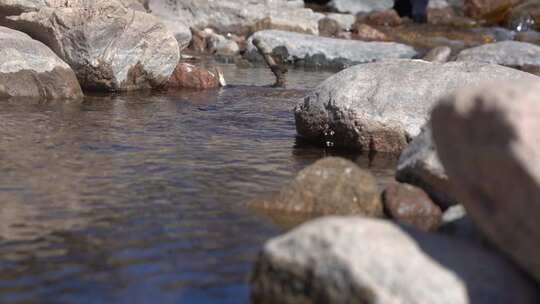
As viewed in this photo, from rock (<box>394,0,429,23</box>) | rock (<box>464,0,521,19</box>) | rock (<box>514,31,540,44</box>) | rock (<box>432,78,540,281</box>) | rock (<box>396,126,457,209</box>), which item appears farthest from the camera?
rock (<box>394,0,429,23</box>)

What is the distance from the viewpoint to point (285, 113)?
13570 millimetres

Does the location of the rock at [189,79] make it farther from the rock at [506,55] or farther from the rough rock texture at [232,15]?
the rough rock texture at [232,15]

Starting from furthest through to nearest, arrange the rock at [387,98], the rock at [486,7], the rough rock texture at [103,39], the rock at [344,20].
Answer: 1. the rock at [486,7]
2. the rock at [344,20]
3. the rough rock texture at [103,39]
4. the rock at [387,98]

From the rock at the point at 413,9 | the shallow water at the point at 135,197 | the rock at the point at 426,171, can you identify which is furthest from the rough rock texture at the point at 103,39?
the rock at the point at 413,9

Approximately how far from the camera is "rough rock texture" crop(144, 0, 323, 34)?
2728cm

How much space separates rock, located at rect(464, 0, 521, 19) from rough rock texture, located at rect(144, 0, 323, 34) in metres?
8.99

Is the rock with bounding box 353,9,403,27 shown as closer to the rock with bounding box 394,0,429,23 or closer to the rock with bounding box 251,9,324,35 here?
the rock with bounding box 394,0,429,23

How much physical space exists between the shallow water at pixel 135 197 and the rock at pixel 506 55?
32.8 feet

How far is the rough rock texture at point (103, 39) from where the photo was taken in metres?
14.0

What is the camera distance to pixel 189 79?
16.3 meters

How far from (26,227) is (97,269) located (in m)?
1.17

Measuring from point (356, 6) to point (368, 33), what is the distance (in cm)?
518

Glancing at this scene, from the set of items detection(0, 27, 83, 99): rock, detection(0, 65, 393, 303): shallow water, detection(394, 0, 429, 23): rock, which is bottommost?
detection(0, 65, 393, 303): shallow water

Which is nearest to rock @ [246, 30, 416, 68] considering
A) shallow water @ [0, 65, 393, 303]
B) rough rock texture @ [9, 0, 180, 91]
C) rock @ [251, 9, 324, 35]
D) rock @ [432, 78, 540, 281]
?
rock @ [251, 9, 324, 35]
